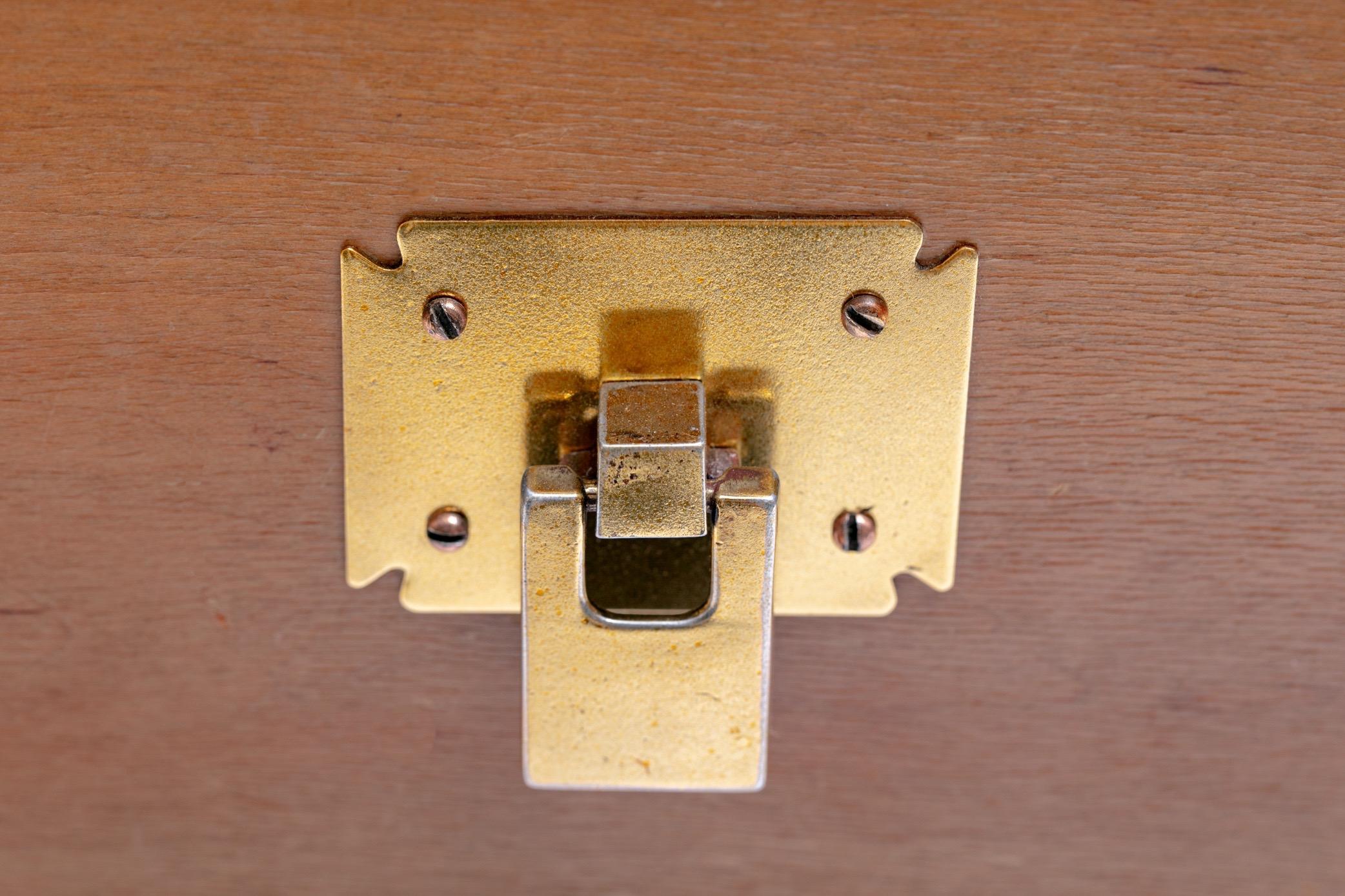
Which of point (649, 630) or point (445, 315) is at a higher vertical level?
point (445, 315)

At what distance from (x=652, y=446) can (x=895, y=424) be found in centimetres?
9

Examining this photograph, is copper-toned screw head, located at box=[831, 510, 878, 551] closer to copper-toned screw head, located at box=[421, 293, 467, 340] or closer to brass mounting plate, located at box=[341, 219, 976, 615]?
brass mounting plate, located at box=[341, 219, 976, 615]

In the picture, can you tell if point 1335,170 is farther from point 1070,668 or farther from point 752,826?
point 752,826

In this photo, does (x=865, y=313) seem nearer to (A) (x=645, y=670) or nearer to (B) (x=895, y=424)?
(B) (x=895, y=424)

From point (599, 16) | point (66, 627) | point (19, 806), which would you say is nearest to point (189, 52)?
point (599, 16)

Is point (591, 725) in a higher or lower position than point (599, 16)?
lower

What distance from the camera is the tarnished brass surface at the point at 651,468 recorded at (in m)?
0.36

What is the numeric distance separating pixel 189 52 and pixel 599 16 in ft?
0.43

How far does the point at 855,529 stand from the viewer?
41 centimetres

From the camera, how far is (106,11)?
35 cm

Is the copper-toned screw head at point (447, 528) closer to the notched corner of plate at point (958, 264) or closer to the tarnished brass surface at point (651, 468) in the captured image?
the tarnished brass surface at point (651, 468)

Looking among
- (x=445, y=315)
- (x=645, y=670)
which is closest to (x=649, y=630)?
(x=645, y=670)

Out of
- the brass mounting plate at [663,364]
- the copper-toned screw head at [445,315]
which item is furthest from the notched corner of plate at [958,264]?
the copper-toned screw head at [445,315]

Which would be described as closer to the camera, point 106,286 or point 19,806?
point 106,286
